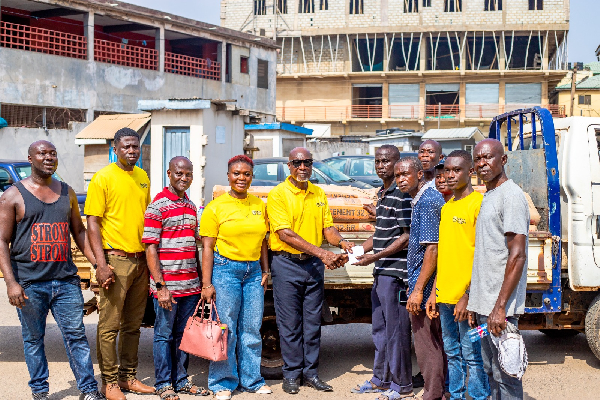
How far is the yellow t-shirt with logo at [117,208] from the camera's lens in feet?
16.9

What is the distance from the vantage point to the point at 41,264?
197 inches

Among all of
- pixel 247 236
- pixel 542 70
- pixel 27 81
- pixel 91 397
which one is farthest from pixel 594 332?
pixel 542 70

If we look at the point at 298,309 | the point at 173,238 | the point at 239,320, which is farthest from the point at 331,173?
the point at 173,238

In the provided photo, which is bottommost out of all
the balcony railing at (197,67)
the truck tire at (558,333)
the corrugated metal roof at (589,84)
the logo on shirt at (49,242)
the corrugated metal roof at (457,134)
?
the truck tire at (558,333)

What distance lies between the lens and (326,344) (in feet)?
23.6

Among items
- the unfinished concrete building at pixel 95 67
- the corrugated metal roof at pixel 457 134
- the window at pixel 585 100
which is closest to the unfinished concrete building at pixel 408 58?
the window at pixel 585 100

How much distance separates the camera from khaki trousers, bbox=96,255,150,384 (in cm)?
526

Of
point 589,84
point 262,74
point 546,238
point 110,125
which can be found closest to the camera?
point 546,238

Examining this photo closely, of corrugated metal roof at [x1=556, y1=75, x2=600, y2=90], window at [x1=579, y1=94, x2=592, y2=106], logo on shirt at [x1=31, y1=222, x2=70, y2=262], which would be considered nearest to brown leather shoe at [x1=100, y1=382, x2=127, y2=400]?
logo on shirt at [x1=31, y1=222, x2=70, y2=262]

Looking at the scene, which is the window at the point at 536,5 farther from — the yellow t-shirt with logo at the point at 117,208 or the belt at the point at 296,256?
the yellow t-shirt with logo at the point at 117,208

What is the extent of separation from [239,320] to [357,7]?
136 feet

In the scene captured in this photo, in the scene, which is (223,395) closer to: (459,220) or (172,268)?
(172,268)

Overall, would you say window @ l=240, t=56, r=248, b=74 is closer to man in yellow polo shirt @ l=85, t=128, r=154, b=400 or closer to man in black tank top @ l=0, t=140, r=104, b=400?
man in yellow polo shirt @ l=85, t=128, r=154, b=400

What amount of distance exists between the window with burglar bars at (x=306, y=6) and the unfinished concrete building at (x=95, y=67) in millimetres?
13439
